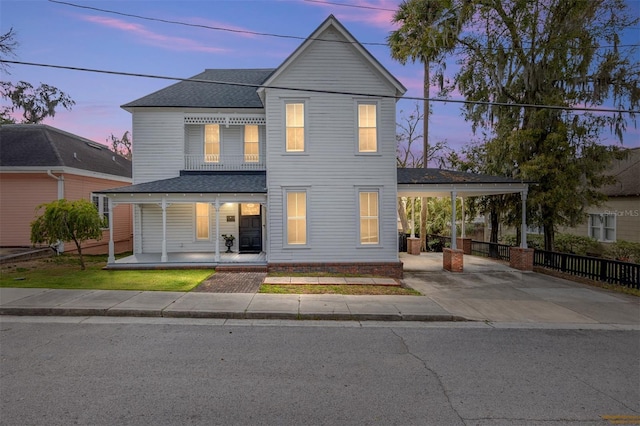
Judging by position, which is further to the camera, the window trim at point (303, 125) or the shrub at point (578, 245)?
the shrub at point (578, 245)

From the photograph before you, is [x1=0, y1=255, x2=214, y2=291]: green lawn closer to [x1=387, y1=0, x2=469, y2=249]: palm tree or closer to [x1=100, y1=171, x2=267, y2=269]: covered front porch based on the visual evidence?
[x1=100, y1=171, x2=267, y2=269]: covered front porch

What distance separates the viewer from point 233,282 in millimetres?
11141

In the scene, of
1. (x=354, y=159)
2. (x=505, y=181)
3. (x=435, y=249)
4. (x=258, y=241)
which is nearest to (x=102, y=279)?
(x=258, y=241)

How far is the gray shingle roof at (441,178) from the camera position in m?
13.8

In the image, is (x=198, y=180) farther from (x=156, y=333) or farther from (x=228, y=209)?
(x=156, y=333)

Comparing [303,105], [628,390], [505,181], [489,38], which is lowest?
[628,390]

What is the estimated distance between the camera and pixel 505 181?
14.0 metres

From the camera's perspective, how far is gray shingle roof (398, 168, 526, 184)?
13.8m

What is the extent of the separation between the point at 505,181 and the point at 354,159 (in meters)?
6.55

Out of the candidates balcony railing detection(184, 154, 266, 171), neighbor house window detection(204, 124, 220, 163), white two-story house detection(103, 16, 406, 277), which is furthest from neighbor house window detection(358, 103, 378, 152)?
neighbor house window detection(204, 124, 220, 163)

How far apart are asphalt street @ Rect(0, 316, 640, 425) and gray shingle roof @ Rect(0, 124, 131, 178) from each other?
510 inches

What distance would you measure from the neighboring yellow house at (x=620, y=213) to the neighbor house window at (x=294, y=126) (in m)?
16.2

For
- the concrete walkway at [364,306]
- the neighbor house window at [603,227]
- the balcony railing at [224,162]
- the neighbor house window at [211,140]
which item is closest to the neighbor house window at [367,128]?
the balcony railing at [224,162]

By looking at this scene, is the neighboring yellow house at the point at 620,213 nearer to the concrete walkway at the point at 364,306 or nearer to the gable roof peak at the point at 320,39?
the concrete walkway at the point at 364,306
